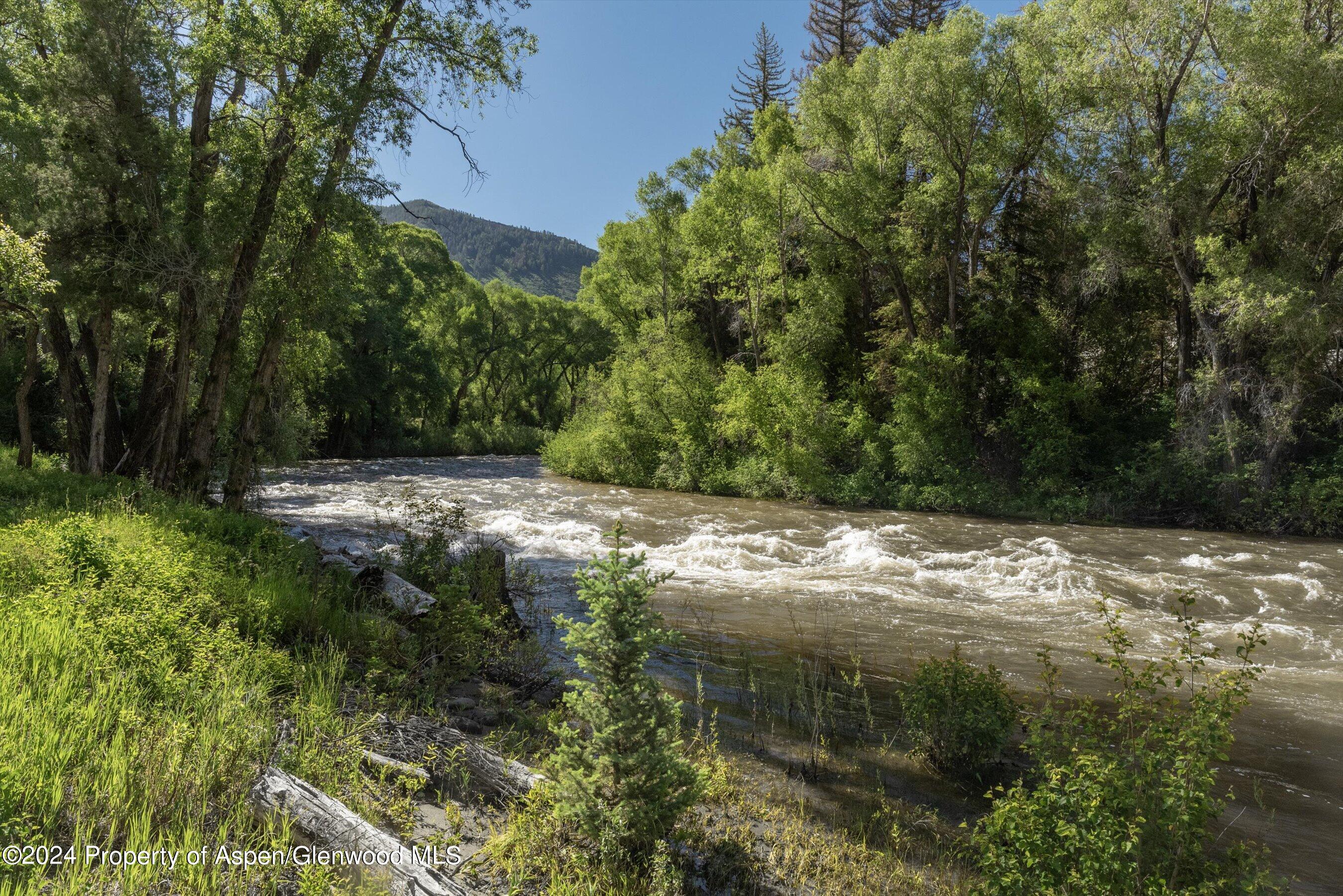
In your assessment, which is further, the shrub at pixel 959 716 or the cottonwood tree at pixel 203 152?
the cottonwood tree at pixel 203 152

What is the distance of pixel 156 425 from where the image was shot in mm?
13672

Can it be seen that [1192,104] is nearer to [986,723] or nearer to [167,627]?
[986,723]

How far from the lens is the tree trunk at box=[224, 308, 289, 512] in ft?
34.3

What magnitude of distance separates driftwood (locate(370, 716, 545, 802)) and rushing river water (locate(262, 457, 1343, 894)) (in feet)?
15.0

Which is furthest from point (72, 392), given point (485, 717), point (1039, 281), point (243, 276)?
point (1039, 281)

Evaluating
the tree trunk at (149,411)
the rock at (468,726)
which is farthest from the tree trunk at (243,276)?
the rock at (468,726)

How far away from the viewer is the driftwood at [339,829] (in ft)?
9.16

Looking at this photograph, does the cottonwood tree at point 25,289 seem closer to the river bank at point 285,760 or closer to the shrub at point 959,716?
the river bank at point 285,760

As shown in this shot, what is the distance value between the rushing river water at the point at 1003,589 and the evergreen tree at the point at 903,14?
2808cm

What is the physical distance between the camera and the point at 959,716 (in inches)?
201

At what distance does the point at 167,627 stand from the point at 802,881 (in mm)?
4495

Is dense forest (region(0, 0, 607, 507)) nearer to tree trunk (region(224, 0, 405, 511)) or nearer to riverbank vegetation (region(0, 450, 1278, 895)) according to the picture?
tree trunk (region(224, 0, 405, 511))

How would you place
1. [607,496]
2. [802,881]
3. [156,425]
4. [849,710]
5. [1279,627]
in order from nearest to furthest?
1. [802,881]
2. [849,710]
3. [1279,627]
4. [156,425]
5. [607,496]

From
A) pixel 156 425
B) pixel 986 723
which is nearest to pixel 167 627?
pixel 986 723
